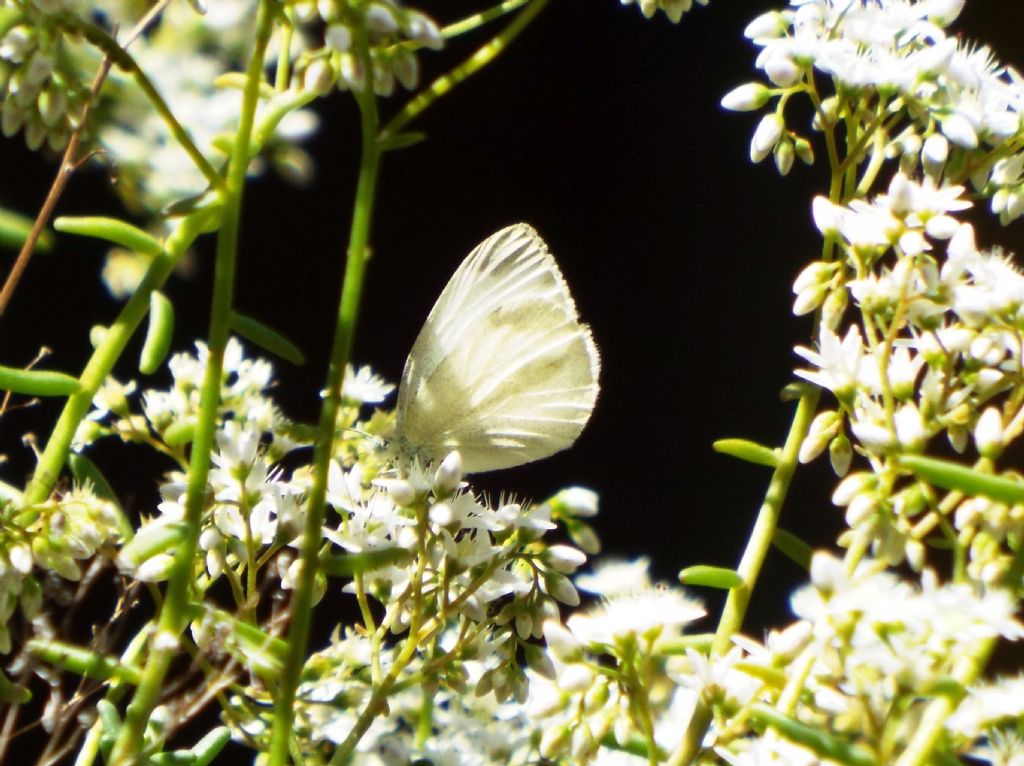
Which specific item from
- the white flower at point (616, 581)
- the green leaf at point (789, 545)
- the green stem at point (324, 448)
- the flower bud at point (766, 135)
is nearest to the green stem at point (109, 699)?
the green stem at point (324, 448)

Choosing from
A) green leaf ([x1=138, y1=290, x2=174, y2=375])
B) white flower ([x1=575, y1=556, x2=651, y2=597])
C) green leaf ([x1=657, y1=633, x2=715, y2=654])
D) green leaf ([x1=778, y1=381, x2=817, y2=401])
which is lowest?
green leaf ([x1=657, y1=633, x2=715, y2=654])

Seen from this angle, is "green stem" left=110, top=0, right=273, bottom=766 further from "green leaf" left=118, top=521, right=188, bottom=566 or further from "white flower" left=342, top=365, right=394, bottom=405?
"white flower" left=342, top=365, right=394, bottom=405

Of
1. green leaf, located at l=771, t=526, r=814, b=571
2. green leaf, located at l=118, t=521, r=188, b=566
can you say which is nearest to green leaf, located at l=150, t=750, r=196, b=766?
green leaf, located at l=118, t=521, r=188, b=566

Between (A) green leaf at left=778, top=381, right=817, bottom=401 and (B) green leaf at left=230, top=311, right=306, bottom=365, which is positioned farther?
(A) green leaf at left=778, top=381, right=817, bottom=401

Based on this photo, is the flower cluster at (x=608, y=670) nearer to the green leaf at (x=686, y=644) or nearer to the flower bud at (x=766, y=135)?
the green leaf at (x=686, y=644)

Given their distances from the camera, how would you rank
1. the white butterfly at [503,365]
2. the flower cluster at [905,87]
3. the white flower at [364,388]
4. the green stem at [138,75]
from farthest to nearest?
the white butterfly at [503,365] < the white flower at [364,388] < the flower cluster at [905,87] < the green stem at [138,75]

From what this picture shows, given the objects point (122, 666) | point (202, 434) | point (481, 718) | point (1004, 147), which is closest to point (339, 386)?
point (202, 434)
